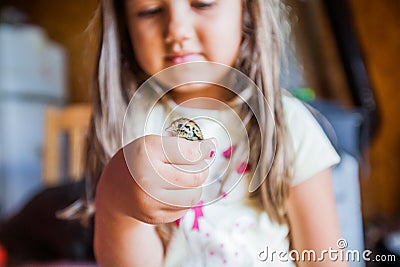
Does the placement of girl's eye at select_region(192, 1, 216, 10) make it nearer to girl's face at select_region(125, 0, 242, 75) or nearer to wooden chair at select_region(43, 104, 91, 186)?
girl's face at select_region(125, 0, 242, 75)

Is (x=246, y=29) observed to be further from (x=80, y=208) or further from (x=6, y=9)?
(x=6, y=9)

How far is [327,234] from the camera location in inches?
8.8

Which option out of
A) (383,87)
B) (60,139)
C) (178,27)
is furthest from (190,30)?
(60,139)

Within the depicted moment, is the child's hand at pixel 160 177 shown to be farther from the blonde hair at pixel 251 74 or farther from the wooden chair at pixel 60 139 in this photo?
the wooden chair at pixel 60 139

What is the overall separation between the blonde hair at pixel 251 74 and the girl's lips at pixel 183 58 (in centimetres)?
1

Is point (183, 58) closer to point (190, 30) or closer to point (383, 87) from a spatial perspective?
point (190, 30)

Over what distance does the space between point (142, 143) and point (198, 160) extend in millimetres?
25

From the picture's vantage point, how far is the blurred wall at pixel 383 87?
0.28 metres

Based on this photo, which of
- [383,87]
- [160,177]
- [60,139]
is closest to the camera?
[160,177]

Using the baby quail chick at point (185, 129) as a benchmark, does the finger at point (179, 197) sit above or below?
below

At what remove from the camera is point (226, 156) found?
219 mm

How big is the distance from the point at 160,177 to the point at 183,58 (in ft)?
0.18

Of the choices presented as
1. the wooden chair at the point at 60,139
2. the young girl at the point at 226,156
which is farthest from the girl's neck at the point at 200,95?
the wooden chair at the point at 60,139

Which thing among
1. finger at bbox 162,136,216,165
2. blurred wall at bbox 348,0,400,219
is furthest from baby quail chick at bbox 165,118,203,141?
blurred wall at bbox 348,0,400,219
